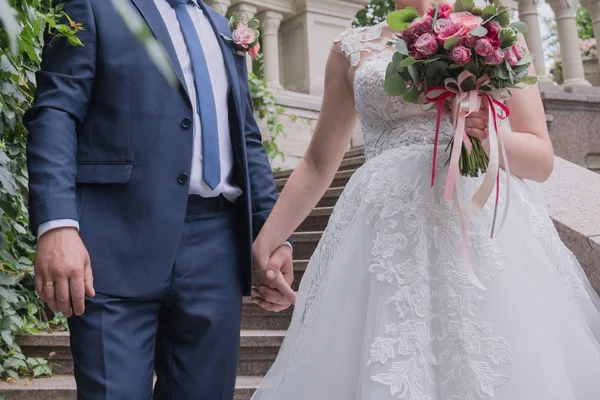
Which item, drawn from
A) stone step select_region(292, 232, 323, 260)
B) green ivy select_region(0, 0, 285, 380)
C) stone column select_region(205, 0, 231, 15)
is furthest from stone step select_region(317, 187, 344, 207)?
stone column select_region(205, 0, 231, 15)

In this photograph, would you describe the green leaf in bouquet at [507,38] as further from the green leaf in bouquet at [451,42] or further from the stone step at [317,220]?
the stone step at [317,220]

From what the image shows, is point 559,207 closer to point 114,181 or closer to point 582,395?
point 582,395

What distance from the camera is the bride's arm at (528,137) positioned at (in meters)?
2.12

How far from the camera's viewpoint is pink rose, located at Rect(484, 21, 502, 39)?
189 centimetres

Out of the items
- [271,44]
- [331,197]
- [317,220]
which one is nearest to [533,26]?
[271,44]

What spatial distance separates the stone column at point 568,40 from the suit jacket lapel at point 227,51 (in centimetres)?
860

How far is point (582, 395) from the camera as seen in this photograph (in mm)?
1897

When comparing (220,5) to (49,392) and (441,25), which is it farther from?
(441,25)

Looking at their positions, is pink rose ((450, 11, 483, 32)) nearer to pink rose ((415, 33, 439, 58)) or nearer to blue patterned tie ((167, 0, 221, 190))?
pink rose ((415, 33, 439, 58))

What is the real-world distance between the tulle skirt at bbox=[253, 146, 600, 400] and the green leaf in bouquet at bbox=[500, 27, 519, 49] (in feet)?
1.38

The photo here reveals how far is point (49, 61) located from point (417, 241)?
3.76 feet

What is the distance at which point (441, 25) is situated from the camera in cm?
190

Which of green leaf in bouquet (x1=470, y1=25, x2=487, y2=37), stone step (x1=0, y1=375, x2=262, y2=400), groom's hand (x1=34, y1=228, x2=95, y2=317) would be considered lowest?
stone step (x1=0, y1=375, x2=262, y2=400)

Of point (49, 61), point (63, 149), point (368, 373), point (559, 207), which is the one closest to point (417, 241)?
point (368, 373)
